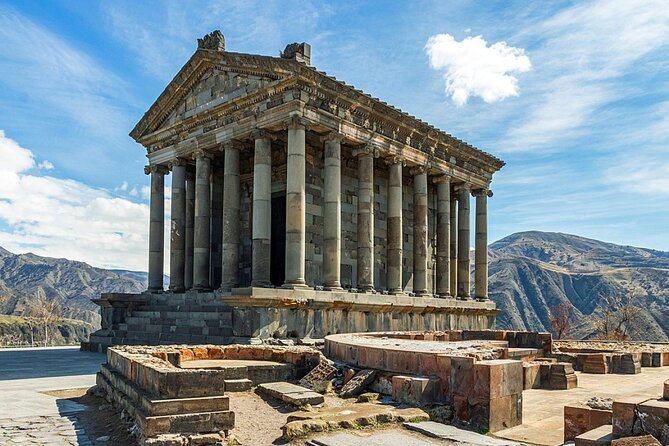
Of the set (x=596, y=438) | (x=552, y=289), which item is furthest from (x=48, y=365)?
(x=552, y=289)

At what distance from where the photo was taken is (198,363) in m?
11.3

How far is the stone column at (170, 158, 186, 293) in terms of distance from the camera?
82.9ft

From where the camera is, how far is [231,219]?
2212 centimetres

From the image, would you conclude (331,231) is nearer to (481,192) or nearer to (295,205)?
(295,205)

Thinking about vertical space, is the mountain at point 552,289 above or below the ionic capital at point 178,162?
below

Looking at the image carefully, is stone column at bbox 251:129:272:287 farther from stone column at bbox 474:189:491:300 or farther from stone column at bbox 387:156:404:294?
stone column at bbox 474:189:491:300

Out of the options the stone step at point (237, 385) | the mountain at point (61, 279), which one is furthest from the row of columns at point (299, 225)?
the mountain at point (61, 279)

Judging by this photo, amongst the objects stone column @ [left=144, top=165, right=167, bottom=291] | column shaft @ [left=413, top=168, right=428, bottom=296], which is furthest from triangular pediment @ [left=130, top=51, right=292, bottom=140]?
column shaft @ [left=413, top=168, right=428, bottom=296]

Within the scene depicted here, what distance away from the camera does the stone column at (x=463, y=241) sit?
30328 mm

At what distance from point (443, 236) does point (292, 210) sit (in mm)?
10955

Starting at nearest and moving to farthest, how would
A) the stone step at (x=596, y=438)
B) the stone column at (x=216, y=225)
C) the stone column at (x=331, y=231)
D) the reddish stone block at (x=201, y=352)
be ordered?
the stone step at (x=596, y=438), the reddish stone block at (x=201, y=352), the stone column at (x=331, y=231), the stone column at (x=216, y=225)

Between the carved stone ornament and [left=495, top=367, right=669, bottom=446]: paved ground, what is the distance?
18104mm

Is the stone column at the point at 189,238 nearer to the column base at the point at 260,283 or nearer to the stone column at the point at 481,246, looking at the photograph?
the column base at the point at 260,283

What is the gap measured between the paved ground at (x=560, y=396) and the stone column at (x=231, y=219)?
12.5 m
